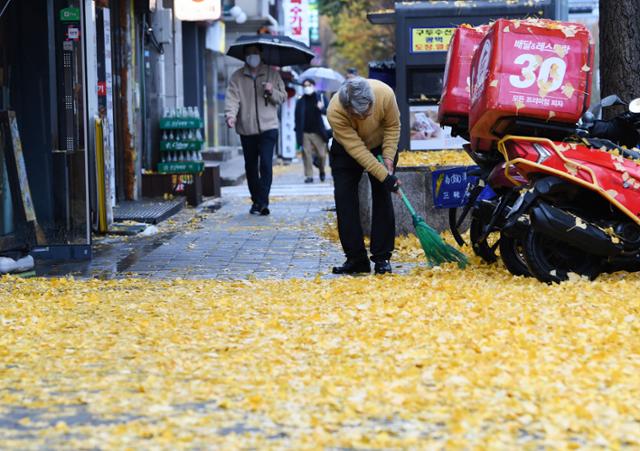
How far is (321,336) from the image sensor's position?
22.5ft

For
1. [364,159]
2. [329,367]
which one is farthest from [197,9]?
[329,367]

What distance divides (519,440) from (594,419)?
16.5 inches

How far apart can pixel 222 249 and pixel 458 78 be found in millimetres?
2851

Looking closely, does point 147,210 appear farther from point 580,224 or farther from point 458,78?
point 580,224

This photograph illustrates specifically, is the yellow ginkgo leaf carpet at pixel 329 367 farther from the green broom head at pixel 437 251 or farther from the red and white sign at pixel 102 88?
the red and white sign at pixel 102 88

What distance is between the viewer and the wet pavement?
10.3m

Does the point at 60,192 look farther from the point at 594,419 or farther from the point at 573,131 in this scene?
the point at 594,419

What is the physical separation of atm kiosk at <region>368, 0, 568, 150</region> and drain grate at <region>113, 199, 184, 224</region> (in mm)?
3122

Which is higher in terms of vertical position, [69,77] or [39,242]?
[69,77]

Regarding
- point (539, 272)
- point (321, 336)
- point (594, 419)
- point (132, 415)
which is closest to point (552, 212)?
point (539, 272)

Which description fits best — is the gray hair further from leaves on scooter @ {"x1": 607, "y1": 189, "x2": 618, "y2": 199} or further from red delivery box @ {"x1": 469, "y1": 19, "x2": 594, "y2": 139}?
leaves on scooter @ {"x1": 607, "y1": 189, "x2": 618, "y2": 199}

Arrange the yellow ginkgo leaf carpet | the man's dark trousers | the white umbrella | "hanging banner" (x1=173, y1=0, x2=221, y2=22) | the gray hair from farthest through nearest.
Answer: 1. the white umbrella
2. "hanging banner" (x1=173, y1=0, x2=221, y2=22)
3. the man's dark trousers
4. the gray hair
5. the yellow ginkgo leaf carpet

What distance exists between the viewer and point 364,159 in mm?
9648

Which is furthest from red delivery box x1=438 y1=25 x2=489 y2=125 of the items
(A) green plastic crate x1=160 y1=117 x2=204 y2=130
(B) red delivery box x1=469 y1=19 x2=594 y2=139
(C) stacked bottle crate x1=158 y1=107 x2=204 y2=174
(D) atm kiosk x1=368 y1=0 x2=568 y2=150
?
(A) green plastic crate x1=160 y1=117 x2=204 y2=130
